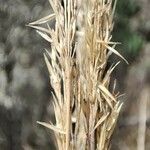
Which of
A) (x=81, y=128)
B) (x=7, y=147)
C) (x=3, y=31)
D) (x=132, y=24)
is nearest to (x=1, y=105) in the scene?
(x=7, y=147)

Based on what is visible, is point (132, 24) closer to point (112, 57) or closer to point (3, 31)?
point (112, 57)

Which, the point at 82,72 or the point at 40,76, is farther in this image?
the point at 40,76

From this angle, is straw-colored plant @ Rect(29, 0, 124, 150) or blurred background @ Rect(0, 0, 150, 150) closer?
straw-colored plant @ Rect(29, 0, 124, 150)

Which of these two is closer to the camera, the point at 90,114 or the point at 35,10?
the point at 90,114
